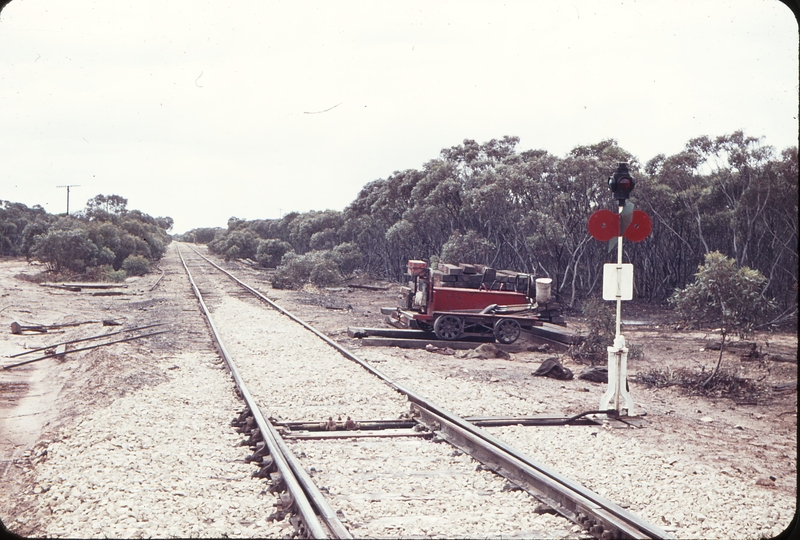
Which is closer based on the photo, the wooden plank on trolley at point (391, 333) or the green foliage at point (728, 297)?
the green foliage at point (728, 297)

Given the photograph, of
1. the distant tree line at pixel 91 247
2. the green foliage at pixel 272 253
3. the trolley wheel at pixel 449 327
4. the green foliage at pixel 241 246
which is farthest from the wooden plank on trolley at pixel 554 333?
the green foliage at pixel 241 246

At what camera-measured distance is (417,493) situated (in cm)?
529

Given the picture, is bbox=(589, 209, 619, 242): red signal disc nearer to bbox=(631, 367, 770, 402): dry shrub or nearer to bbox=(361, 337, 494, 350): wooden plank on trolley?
bbox=(631, 367, 770, 402): dry shrub

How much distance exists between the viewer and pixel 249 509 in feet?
16.2

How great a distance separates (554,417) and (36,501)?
5266 millimetres

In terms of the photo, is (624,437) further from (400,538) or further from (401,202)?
(401,202)

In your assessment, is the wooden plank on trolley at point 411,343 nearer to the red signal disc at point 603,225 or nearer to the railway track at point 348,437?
the railway track at point 348,437

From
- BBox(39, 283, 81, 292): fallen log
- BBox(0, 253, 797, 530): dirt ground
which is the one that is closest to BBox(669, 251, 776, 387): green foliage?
BBox(0, 253, 797, 530): dirt ground

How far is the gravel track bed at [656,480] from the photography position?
486 cm

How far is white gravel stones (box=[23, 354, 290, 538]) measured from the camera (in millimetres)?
4645

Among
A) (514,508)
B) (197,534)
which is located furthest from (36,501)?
(514,508)

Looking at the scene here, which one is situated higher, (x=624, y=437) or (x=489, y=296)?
(x=489, y=296)

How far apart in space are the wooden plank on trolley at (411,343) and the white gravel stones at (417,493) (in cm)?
769

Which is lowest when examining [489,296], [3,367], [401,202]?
[3,367]
